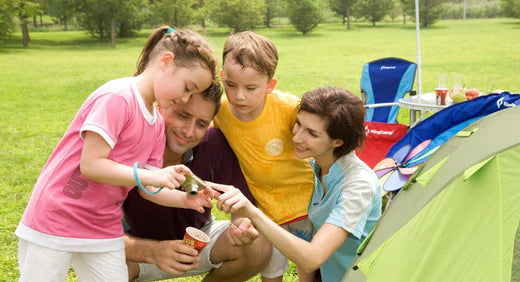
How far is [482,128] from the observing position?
232 centimetres

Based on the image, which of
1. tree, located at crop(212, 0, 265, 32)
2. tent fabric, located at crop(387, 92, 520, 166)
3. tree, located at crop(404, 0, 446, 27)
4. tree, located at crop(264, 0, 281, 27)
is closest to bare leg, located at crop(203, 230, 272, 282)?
tent fabric, located at crop(387, 92, 520, 166)

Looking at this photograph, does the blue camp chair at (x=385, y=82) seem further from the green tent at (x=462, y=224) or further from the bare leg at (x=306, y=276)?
the green tent at (x=462, y=224)

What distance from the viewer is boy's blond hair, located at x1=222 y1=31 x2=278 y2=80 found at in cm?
259

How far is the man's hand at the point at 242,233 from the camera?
8.04ft

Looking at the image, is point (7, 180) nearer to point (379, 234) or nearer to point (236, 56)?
point (236, 56)

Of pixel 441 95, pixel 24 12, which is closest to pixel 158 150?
pixel 441 95

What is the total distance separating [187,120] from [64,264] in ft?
2.60

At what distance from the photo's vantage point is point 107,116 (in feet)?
6.64

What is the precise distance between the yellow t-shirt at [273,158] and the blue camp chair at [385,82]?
432 centimetres

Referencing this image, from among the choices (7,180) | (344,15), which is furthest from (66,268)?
(344,15)

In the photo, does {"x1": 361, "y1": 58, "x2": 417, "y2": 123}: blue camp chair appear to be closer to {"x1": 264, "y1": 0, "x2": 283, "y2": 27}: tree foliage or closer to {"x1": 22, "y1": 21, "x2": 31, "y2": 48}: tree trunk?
{"x1": 22, "y1": 21, "x2": 31, "y2": 48}: tree trunk

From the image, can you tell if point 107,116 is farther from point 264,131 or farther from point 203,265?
point 203,265

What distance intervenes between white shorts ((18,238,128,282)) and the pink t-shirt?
2.8 inches

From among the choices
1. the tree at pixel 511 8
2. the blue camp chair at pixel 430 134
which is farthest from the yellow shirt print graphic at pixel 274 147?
the tree at pixel 511 8
